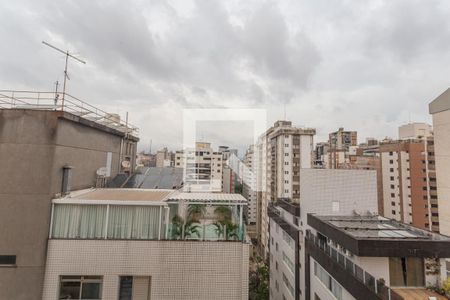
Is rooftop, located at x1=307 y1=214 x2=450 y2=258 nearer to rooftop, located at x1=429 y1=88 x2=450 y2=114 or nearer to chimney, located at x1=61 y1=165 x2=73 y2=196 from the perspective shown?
chimney, located at x1=61 y1=165 x2=73 y2=196

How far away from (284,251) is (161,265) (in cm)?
1149

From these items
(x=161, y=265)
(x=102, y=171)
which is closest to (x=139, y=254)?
(x=161, y=265)

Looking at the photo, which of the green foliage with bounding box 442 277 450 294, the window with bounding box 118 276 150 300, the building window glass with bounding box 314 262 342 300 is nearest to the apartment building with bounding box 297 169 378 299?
the building window glass with bounding box 314 262 342 300

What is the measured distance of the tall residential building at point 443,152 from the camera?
59.8 feet

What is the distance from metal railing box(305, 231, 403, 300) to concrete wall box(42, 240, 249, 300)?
3.66 m

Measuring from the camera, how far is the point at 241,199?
18.2 feet

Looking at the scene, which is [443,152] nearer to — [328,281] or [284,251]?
[284,251]

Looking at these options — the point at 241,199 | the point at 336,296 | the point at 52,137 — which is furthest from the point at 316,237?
the point at 52,137

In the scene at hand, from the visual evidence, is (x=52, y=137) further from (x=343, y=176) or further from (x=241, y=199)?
(x=343, y=176)

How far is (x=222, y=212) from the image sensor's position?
18.2ft

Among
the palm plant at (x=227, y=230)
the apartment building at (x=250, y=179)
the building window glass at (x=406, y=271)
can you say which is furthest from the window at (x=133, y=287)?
the apartment building at (x=250, y=179)

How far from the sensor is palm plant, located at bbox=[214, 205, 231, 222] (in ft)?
17.8

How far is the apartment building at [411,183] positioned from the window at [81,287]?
34874mm

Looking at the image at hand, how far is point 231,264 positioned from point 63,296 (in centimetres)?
343
